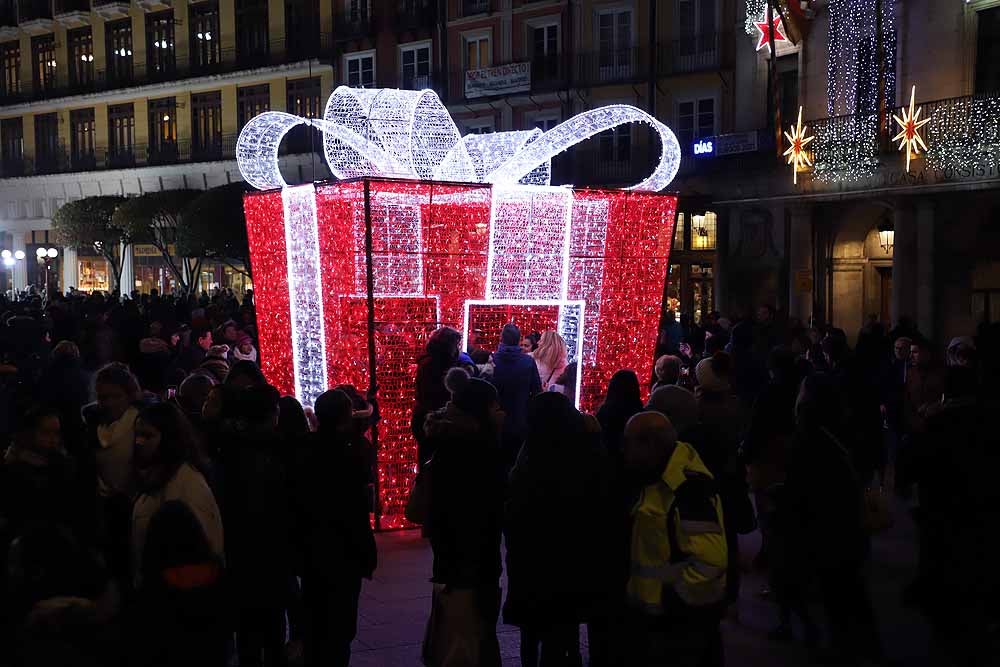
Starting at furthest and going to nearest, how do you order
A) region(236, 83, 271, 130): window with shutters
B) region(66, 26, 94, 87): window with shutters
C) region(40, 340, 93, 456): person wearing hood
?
region(66, 26, 94, 87): window with shutters < region(236, 83, 271, 130): window with shutters < region(40, 340, 93, 456): person wearing hood

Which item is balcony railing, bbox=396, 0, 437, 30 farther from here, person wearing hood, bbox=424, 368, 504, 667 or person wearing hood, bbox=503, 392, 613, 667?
person wearing hood, bbox=503, 392, 613, 667

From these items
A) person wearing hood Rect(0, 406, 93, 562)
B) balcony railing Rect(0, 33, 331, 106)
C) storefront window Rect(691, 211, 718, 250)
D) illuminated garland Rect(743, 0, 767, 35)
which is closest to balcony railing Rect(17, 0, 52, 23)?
balcony railing Rect(0, 33, 331, 106)

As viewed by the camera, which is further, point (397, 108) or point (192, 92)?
point (192, 92)

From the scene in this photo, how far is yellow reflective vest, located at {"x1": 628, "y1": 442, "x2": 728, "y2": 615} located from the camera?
4.02 metres

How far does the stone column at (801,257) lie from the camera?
22031mm

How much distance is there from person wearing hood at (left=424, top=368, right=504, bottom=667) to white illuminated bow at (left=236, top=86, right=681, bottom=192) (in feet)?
14.9

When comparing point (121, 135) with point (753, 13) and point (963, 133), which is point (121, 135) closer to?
point (753, 13)

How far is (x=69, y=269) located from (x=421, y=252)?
123ft

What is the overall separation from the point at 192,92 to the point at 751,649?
116ft

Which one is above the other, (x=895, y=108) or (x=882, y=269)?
(x=895, y=108)

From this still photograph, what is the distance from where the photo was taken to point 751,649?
19.4 feet

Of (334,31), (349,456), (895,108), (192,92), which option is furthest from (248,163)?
(192,92)

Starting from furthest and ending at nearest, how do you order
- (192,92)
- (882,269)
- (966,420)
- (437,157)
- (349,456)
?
(192,92)
(882,269)
(437,157)
(966,420)
(349,456)

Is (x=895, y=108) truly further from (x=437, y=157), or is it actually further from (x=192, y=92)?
(x=192, y=92)
